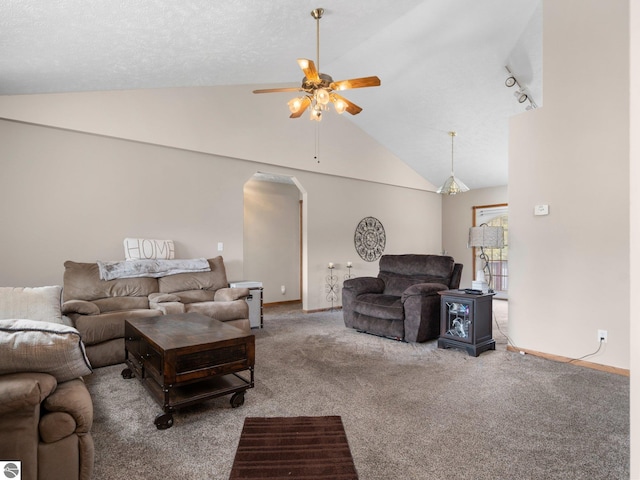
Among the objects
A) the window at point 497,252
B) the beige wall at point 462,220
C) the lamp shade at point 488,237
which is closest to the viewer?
the lamp shade at point 488,237

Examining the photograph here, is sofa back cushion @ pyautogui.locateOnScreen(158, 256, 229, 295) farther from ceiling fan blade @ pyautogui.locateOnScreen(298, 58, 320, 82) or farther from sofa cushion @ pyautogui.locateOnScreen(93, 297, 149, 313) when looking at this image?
ceiling fan blade @ pyautogui.locateOnScreen(298, 58, 320, 82)

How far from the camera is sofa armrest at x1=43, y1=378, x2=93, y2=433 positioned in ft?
4.42

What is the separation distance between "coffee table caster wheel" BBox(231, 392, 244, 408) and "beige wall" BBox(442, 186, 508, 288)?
6549 millimetres

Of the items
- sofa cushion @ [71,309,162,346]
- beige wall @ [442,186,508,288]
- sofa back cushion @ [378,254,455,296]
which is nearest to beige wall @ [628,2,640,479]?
sofa cushion @ [71,309,162,346]

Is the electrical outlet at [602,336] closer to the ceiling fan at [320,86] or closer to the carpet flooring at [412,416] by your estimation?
the carpet flooring at [412,416]

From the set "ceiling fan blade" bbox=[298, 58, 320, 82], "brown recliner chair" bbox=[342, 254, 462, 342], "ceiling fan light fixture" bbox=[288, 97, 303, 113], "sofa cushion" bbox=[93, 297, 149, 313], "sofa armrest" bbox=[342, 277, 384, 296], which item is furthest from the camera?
"sofa armrest" bbox=[342, 277, 384, 296]

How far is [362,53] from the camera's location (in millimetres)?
4559

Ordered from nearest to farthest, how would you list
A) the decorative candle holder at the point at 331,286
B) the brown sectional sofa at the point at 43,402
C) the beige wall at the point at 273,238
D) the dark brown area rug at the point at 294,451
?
the dark brown area rug at the point at 294,451 < the brown sectional sofa at the point at 43,402 < the decorative candle holder at the point at 331,286 < the beige wall at the point at 273,238

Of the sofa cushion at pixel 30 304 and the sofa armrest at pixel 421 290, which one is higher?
the sofa cushion at pixel 30 304

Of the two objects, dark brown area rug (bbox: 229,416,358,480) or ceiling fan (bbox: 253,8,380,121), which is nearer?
dark brown area rug (bbox: 229,416,358,480)

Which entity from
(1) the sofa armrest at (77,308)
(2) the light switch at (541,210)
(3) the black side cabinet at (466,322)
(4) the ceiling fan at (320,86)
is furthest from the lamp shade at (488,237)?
(1) the sofa armrest at (77,308)

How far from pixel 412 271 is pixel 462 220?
3987 mm

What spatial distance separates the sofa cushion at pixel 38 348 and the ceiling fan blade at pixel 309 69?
8.03 feet

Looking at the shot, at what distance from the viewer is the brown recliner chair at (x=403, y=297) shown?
413cm
